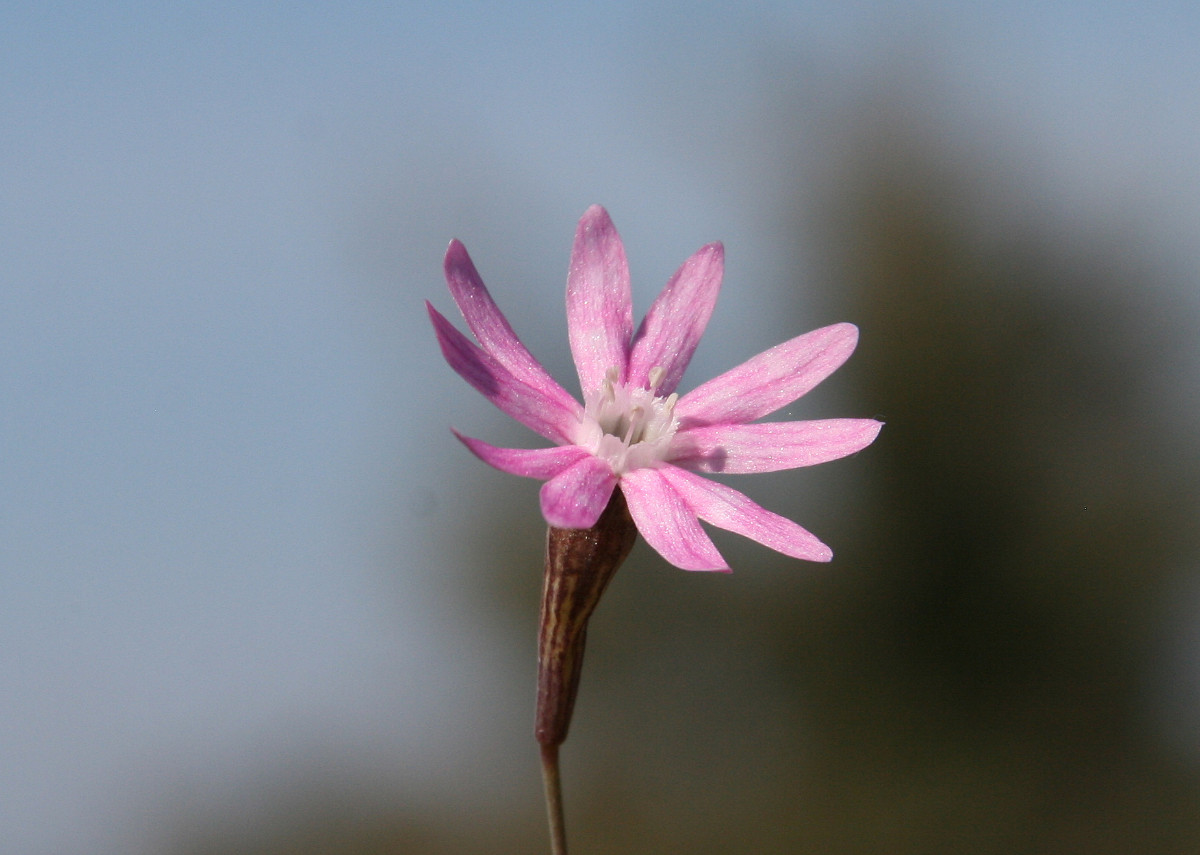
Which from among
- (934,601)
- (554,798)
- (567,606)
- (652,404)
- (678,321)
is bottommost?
(934,601)

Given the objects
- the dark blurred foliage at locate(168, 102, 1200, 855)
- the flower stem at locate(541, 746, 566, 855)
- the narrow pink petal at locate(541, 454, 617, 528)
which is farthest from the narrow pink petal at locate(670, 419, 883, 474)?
the dark blurred foliage at locate(168, 102, 1200, 855)

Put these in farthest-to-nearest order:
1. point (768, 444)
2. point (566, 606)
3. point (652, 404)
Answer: point (652, 404), point (768, 444), point (566, 606)

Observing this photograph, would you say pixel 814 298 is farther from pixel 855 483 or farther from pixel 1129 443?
pixel 1129 443

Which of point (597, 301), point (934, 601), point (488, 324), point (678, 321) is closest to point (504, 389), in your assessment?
point (488, 324)

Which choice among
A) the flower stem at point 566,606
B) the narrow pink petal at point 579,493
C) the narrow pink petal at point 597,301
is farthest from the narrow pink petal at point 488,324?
the flower stem at point 566,606

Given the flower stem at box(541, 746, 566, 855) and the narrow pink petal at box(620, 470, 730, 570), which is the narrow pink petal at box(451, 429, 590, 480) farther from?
the flower stem at box(541, 746, 566, 855)

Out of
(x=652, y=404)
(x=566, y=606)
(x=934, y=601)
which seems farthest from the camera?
(x=934, y=601)

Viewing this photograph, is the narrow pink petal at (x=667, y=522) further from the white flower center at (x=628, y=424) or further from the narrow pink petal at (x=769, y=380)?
the narrow pink petal at (x=769, y=380)

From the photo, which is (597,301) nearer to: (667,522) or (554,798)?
(667,522)
